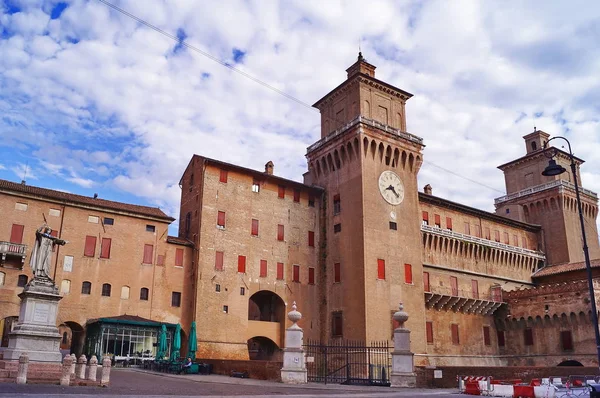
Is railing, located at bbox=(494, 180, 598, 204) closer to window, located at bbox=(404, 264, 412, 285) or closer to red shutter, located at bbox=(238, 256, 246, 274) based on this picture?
window, located at bbox=(404, 264, 412, 285)

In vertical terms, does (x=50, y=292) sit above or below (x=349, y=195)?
below

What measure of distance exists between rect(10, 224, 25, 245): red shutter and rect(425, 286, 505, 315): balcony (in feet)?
93.1

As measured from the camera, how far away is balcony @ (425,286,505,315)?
4171 cm

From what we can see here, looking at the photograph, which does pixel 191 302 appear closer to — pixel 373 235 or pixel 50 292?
pixel 373 235

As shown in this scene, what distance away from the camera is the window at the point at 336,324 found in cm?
3784

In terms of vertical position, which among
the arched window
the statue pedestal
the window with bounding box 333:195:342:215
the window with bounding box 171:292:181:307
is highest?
the window with bounding box 333:195:342:215

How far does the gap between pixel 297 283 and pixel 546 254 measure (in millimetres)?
27596

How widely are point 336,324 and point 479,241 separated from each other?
16.7 meters

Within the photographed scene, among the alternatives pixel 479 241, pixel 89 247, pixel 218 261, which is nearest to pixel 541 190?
pixel 479 241

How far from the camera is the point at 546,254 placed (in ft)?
171

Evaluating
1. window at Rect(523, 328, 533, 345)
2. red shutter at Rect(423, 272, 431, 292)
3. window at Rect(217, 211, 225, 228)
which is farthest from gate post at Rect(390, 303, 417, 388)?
window at Rect(523, 328, 533, 345)

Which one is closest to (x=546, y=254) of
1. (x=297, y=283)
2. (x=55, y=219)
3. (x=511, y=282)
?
(x=511, y=282)

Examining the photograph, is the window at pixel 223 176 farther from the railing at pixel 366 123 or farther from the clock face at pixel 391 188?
the clock face at pixel 391 188

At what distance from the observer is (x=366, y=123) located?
130 feet
